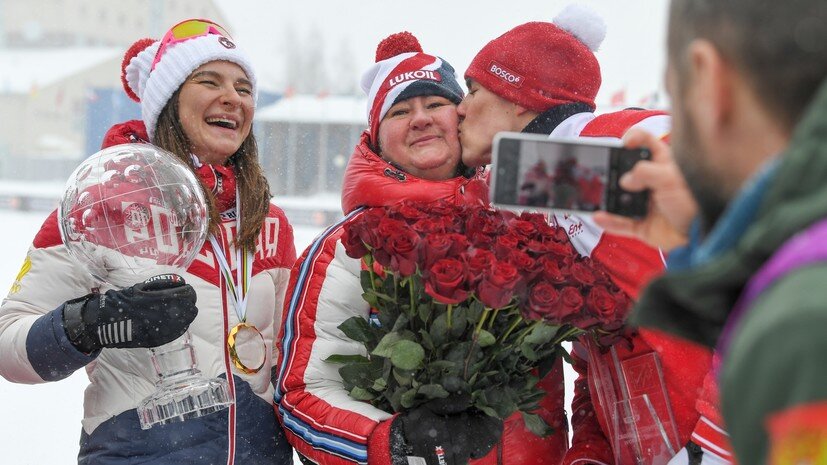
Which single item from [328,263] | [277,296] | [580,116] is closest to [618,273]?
[580,116]

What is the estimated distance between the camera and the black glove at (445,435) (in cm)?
174

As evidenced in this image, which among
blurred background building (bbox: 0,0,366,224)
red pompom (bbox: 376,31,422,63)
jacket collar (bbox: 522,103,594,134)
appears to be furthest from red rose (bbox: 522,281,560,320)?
blurred background building (bbox: 0,0,366,224)

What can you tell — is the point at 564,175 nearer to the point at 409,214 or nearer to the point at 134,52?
the point at 409,214

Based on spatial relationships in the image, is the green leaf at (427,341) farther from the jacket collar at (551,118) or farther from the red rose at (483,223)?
the jacket collar at (551,118)

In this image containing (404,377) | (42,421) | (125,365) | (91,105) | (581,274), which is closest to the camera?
(581,274)

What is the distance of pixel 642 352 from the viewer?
1821mm

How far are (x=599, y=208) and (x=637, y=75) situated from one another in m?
19.4

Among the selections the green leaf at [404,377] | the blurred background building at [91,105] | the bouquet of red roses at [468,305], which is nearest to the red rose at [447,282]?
the bouquet of red roses at [468,305]

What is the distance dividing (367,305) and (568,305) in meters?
0.56

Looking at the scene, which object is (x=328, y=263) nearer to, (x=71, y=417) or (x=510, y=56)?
(x=510, y=56)

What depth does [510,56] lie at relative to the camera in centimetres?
218

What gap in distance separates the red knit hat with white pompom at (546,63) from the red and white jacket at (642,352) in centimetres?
18

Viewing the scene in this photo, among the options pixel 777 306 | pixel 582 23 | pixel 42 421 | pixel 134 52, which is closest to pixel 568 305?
pixel 582 23

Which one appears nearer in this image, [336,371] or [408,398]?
[408,398]
